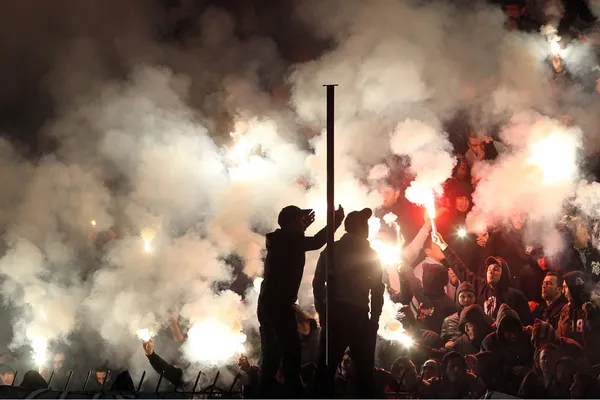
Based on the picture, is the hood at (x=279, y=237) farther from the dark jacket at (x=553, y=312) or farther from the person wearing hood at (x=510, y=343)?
the dark jacket at (x=553, y=312)

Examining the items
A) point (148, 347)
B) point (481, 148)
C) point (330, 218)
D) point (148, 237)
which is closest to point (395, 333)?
point (481, 148)

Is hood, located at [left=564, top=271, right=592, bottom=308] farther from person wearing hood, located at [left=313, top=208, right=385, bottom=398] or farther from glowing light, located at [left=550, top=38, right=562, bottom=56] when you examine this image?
person wearing hood, located at [left=313, top=208, right=385, bottom=398]

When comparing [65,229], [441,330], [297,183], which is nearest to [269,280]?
[441,330]

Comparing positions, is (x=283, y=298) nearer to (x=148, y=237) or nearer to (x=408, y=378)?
(x=408, y=378)

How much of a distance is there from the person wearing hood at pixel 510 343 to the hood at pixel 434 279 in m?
1.63

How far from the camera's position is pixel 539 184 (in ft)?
40.9

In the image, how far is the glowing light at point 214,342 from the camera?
11617 mm

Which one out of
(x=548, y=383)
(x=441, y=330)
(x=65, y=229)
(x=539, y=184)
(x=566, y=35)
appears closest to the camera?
(x=548, y=383)

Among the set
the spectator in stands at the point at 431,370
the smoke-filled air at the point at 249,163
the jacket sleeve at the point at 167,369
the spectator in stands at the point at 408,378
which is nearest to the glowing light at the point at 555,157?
the smoke-filled air at the point at 249,163

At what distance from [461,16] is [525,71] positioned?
6.10 ft

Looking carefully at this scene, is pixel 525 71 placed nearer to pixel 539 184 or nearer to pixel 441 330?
pixel 539 184

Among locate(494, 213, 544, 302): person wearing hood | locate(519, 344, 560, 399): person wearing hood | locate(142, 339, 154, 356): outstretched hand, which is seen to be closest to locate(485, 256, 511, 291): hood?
locate(494, 213, 544, 302): person wearing hood

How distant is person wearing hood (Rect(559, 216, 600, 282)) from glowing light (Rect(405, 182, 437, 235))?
2512 mm

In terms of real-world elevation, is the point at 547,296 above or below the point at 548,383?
above
